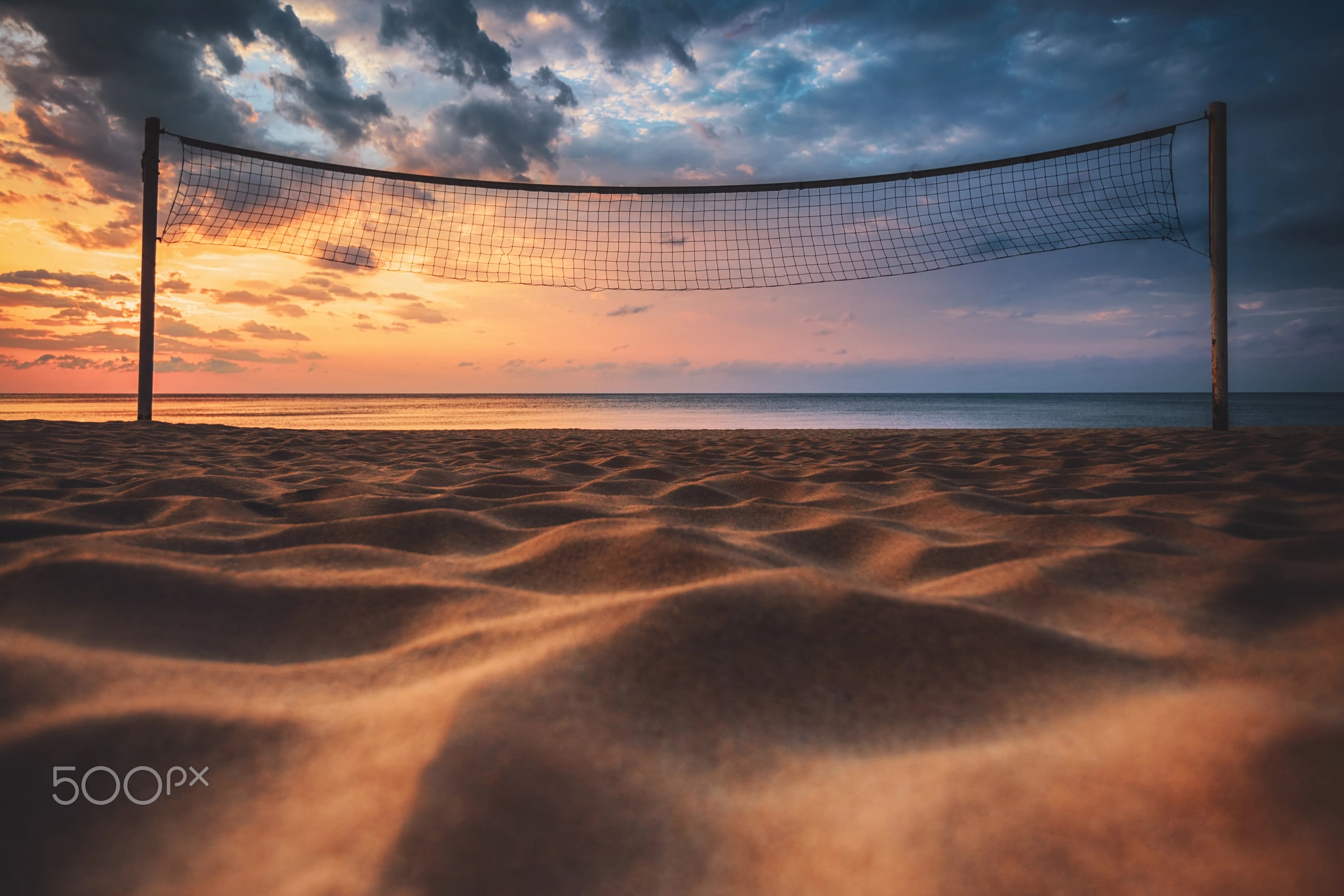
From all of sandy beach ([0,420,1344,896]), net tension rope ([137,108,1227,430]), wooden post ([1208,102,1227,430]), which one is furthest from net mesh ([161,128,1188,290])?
sandy beach ([0,420,1344,896])

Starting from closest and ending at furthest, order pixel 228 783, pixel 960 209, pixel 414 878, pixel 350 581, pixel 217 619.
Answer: pixel 414 878 → pixel 228 783 → pixel 217 619 → pixel 350 581 → pixel 960 209

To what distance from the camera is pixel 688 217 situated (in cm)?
782

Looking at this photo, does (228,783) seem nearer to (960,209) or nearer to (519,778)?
(519,778)

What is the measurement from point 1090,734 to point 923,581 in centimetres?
48

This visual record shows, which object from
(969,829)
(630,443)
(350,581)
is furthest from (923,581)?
(630,443)

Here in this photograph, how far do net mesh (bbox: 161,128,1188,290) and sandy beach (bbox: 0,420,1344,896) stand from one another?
5973 millimetres

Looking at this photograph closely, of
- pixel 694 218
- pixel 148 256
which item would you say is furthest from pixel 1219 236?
pixel 148 256

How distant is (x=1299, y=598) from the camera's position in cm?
93

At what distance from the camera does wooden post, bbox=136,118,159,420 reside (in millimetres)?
5977

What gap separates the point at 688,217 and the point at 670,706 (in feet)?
25.6

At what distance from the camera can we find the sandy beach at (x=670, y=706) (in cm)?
45

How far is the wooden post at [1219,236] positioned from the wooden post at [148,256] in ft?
31.3

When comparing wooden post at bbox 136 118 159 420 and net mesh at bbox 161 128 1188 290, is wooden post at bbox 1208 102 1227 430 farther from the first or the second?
wooden post at bbox 136 118 159 420

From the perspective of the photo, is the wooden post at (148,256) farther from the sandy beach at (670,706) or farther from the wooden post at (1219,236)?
the wooden post at (1219,236)
